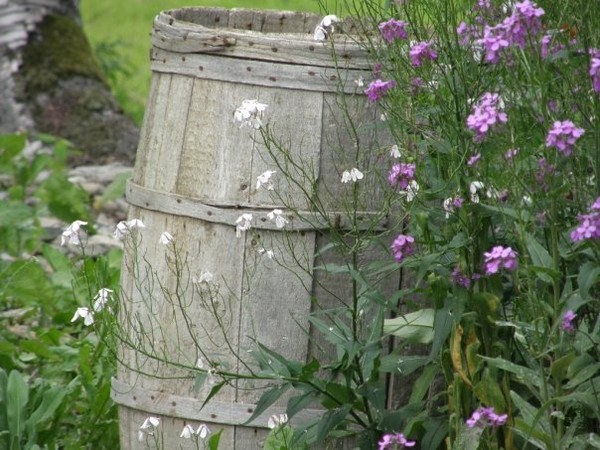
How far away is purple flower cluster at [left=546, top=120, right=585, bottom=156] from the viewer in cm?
211

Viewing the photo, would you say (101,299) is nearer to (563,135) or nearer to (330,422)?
(330,422)

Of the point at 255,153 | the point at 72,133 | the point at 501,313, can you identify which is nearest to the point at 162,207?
the point at 255,153

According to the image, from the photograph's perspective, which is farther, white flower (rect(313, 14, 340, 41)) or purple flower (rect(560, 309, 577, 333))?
white flower (rect(313, 14, 340, 41))

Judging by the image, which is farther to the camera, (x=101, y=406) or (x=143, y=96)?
(x=143, y=96)

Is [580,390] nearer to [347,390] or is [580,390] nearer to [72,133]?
[347,390]

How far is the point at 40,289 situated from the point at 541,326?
7.36ft

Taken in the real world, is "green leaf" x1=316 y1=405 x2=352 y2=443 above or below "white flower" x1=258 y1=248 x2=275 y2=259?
below

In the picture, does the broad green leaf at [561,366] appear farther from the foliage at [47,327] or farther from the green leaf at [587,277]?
the foliage at [47,327]

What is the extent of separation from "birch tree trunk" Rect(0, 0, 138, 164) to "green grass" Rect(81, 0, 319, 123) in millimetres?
1213

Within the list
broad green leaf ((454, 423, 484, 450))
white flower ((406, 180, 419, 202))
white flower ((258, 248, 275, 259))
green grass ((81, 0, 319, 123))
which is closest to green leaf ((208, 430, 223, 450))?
white flower ((258, 248, 275, 259))

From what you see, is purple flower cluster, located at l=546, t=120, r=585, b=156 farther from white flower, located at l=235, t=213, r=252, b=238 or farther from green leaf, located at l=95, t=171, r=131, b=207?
green leaf, located at l=95, t=171, r=131, b=207

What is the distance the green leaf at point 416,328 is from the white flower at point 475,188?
0.37 meters

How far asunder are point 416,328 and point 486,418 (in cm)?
42

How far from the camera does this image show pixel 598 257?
7.43 ft
